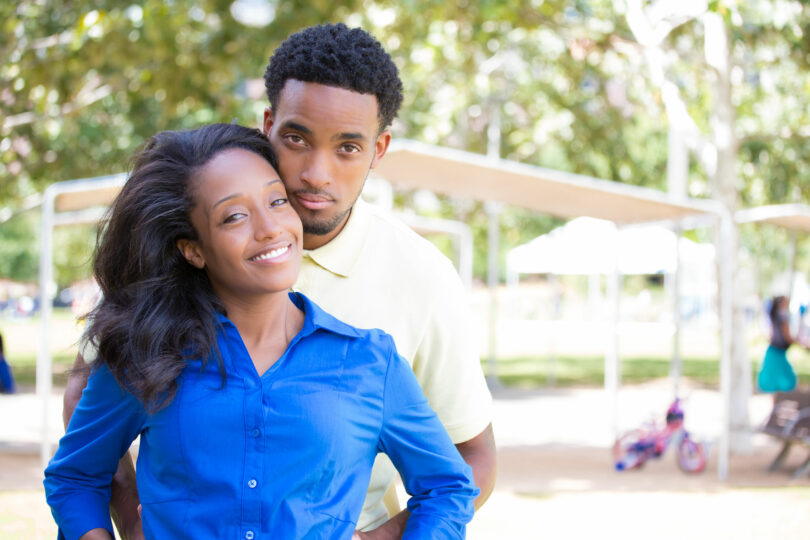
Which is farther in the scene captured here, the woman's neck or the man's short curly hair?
the man's short curly hair

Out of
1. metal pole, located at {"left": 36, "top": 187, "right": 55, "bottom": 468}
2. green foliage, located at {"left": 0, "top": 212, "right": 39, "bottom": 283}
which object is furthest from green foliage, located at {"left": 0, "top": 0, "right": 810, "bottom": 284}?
green foliage, located at {"left": 0, "top": 212, "right": 39, "bottom": 283}

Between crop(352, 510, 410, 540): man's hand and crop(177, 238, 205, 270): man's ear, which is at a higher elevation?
crop(177, 238, 205, 270): man's ear

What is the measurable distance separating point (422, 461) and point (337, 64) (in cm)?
83

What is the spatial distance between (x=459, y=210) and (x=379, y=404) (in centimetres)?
1935

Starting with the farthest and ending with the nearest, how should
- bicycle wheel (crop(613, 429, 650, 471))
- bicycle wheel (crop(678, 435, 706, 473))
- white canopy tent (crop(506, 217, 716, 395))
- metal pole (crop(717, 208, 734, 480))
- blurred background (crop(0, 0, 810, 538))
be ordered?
1. white canopy tent (crop(506, 217, 716, 395))
2. blurred background (crop(0, 0, 810, 538))
3. bicycle wheel (crop(613, 429, 650, 471))
4. bicycle wheel (crop(678, 435, 706, 473))
5. metal pole (crop(717, 208, 734, 480))

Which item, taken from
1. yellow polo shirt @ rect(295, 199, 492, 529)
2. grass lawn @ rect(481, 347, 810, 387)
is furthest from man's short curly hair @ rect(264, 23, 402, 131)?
grass lawn @ rect(481, 347, 810, 387)

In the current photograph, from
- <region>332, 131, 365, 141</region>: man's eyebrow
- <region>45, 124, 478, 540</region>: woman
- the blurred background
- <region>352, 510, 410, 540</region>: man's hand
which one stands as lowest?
<region>352, 510, 410, 540</region>: man's hand

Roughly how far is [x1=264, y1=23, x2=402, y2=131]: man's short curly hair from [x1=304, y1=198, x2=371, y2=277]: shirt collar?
0.26 meters

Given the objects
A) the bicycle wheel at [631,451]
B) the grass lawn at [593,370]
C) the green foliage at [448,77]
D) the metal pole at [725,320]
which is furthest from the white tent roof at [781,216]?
the grass lawn at [593,370]

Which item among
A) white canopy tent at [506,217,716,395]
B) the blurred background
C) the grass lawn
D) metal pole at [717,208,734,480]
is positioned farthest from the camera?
the grass lawn

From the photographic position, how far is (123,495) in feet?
6.27

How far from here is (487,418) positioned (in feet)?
6.98

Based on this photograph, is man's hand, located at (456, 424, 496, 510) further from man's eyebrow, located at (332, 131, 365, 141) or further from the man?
man's eyebrow, located at (332, 131, 365, 141)

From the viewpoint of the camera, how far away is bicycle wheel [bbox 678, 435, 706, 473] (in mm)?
9531
